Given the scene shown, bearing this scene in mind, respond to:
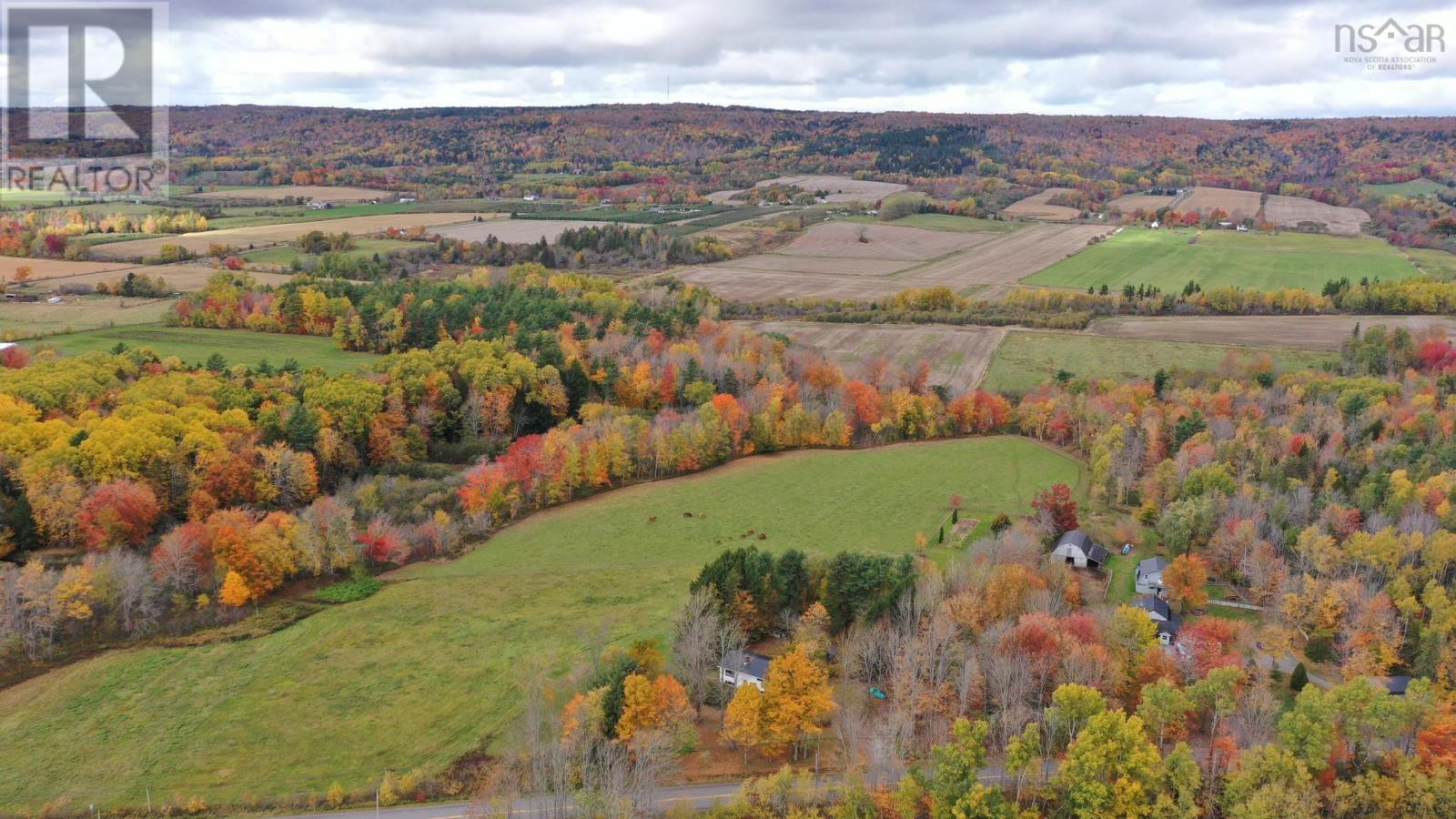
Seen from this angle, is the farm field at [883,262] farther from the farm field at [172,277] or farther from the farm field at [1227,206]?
the farm field at [172,277]

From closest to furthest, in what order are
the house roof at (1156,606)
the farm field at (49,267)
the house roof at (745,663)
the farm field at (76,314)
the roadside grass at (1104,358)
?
the house roof at (745,663) → the house roof at (1156,606) → the roadside grass at (1104,358) → the farm field at (76,314) → the farm field at (49,267)

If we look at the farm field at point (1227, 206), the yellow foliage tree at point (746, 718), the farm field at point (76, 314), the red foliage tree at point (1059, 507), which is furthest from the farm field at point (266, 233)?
the farm field at point (1227, 206)

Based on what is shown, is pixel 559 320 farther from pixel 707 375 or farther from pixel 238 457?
pixel 238 457

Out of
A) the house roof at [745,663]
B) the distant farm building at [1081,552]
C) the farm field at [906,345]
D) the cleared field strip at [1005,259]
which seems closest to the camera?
the house roof at [745,663]

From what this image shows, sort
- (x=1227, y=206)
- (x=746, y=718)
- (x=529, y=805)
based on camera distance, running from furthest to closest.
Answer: (x=1227, y=206) < (x=746, y=718) < (x=529, y=805)

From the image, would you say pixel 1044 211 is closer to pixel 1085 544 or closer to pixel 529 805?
pixel 1085 544

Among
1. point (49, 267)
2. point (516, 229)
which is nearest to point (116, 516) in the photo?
point (49, 267)

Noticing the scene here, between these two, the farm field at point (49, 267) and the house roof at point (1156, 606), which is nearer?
the house roof at point (1156, 606)

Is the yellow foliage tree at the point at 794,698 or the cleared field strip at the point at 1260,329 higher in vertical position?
the cleared field strip at the point at 1260,329
